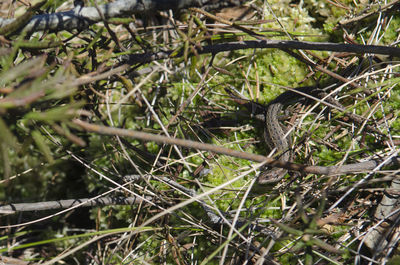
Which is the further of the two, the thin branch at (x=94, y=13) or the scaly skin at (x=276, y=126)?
the scaly skin at (x=276, y=126)

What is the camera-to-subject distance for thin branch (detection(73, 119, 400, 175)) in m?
1.54

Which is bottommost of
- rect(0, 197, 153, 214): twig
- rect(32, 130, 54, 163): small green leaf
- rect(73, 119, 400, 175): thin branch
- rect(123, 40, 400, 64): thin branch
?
rect(0, 197, 153, 214): twig

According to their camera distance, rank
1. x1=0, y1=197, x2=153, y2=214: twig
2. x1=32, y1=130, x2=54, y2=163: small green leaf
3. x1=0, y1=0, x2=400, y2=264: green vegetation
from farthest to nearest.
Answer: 1. x1=0, y1=197, x2=153, y2=214: twig
2. x1=0, y1=0, x2=400, y2=264: green vegetation
3. x1=32, y1=130, x2=54, y2=163: small green leaf

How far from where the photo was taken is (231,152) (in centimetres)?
172

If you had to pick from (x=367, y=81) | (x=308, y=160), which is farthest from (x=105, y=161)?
(x=367, y=81)

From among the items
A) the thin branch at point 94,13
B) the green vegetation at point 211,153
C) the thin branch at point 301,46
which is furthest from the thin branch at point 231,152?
the thin branch at point 301,46

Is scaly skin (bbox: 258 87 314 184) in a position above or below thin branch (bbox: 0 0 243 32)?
below

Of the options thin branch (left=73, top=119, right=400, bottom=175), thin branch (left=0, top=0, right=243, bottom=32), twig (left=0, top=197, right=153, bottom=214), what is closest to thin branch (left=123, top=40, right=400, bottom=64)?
thin branch (left=0, top=0, right=243, bottom=32)

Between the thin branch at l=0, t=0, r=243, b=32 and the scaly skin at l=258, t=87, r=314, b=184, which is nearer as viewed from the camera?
the thin branch at l=0, t=0, r=243, b=32

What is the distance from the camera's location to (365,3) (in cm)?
326

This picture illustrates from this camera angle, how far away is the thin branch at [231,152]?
154 cm

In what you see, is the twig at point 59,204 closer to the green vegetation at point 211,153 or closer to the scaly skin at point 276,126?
the green vegetation at point 211,153

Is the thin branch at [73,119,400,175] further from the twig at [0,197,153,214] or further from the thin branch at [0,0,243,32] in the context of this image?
the twig at [0,197,153,214]

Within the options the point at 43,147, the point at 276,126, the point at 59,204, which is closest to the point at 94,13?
the point at 43,147
